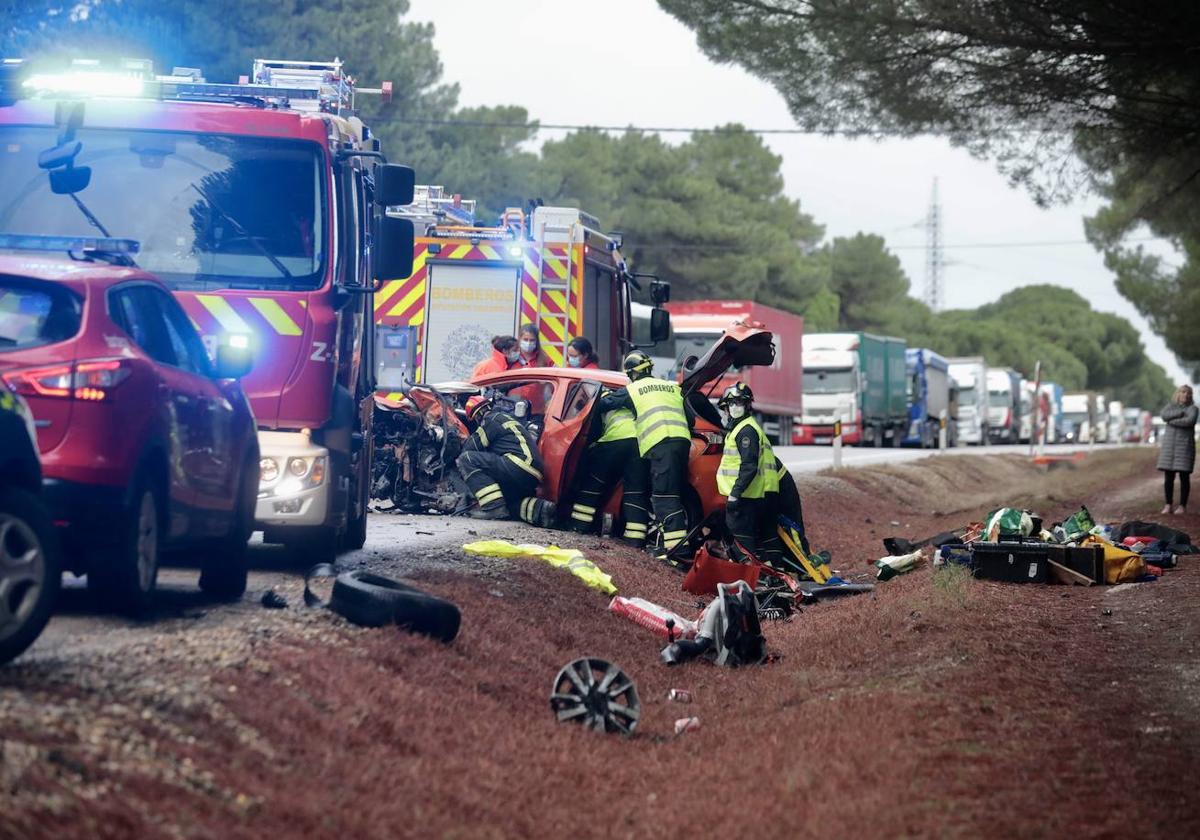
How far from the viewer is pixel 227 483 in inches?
360

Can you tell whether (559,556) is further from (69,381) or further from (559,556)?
(69,381)

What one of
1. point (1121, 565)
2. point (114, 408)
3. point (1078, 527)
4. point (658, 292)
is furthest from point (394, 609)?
point (658, 292)

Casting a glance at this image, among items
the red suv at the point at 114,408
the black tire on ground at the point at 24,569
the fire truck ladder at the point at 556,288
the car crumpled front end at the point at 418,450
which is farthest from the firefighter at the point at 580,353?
the black tire on ground at the point at 24,569

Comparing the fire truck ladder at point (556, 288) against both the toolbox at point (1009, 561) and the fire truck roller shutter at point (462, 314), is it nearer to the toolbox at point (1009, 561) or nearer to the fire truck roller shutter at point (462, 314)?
the fire truck roller shutter at point (462, 314)

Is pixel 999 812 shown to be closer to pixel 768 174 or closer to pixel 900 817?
pixel 900 817

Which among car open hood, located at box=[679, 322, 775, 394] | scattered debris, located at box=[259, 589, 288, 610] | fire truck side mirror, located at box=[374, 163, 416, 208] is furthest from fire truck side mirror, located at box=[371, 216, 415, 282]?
car open hood, located at box=[679, 322, 775, 394]

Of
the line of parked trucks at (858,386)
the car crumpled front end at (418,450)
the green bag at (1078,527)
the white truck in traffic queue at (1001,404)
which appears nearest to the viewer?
the green bag at (1078,527)

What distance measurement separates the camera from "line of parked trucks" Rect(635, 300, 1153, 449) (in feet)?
140

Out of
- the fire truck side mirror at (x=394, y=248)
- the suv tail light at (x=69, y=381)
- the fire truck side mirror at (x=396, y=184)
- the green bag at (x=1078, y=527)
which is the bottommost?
the green bag at (x=1078, y=527)

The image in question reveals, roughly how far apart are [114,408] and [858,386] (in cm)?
4482

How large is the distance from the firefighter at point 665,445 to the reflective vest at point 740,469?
340 millimetres

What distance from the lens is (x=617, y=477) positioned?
15.7 meters

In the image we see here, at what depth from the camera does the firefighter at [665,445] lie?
48.4 ft

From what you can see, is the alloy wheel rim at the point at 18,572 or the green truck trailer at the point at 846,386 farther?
the green truck trailer at the point at 846,386
